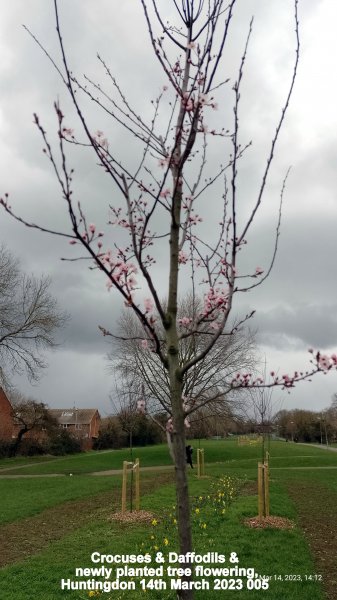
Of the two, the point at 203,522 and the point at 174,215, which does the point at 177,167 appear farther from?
the point at 203,522

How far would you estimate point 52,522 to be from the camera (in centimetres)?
1062

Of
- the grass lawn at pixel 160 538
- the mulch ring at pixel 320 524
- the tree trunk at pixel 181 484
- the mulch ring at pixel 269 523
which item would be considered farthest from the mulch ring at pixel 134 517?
the tree trunk at pixel 181 484

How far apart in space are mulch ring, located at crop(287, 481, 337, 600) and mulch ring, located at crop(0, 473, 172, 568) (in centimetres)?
440

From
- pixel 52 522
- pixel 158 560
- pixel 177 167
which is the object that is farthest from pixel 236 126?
pixel 52 522

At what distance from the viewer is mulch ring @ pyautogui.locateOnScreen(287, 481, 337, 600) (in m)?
6.76

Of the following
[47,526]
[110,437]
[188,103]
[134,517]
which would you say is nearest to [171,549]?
[134,517]

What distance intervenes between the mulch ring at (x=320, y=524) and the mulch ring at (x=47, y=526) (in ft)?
14.4

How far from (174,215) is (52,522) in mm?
9885

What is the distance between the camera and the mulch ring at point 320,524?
6.76 meters

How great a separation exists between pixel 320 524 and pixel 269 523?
4.66 feet

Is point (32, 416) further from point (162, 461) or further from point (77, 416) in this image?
point (77, 416)

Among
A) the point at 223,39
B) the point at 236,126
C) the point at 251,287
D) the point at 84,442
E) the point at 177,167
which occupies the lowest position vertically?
the point at 84,442
